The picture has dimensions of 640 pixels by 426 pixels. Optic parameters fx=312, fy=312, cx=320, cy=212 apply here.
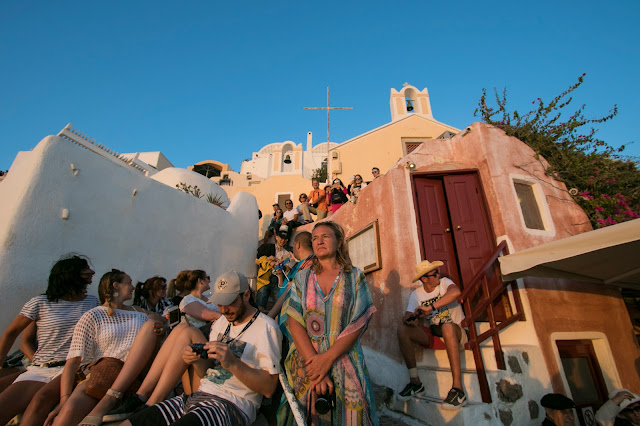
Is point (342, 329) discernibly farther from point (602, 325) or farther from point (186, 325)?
point (602, 325)

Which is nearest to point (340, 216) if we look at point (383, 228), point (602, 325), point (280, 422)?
point (383, 228)

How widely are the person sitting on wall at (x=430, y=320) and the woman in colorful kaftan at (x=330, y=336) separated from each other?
1664 millimetres

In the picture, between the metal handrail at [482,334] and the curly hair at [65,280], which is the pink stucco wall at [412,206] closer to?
the metal handrail at [482,334]

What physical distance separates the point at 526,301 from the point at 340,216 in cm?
394

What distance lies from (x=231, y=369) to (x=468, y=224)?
4.72 metres

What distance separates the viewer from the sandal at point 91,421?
2086 mm

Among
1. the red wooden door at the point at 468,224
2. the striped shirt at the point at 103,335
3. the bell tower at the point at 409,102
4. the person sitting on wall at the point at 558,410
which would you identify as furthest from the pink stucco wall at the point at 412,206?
the bell tower at the point at 409,102

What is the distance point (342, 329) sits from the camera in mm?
2230

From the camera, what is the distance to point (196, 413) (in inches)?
78.2

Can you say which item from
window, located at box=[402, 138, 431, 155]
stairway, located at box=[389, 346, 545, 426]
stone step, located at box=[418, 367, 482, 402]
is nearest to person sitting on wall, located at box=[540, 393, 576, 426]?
stairway, located at box=[389, 346, 545, 426]

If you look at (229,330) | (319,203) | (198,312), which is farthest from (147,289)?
(319,203)

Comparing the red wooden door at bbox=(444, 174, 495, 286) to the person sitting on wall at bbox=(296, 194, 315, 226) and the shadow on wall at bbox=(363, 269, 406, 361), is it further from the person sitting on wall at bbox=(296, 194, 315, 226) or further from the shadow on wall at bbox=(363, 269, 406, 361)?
the person sitting on wall at bbox=(296, 194, 315, 226)

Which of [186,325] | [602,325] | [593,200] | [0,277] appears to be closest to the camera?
[186,325]

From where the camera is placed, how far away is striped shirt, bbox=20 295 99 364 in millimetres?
3172
